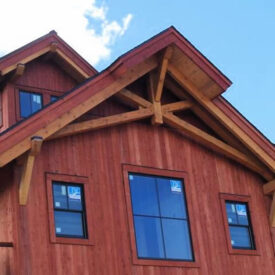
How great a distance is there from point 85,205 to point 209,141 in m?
4.24

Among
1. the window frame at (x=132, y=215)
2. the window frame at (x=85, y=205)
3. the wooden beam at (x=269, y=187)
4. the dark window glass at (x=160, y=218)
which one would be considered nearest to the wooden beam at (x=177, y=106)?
the window frame at (x=132, y=215)

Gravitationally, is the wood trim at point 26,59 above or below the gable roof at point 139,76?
above

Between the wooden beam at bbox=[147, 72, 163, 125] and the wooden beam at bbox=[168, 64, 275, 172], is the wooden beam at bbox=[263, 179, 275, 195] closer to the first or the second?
the wooden beam at bbox=[168, 64, 275, 172]

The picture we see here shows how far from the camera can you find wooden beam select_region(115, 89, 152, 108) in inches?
720

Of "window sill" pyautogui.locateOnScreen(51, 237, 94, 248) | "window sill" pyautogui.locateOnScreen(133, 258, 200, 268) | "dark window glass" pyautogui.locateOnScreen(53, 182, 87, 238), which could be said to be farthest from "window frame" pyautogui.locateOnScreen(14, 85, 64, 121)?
"window sill" pyautogui.locateOnScreen(133, 258, 200, 268)

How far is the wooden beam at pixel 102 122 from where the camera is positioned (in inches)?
669

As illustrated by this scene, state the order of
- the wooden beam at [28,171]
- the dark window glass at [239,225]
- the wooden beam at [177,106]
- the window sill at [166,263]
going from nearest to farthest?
the wooden beam at [28,171] < the window sill at [166,263] < the dark window glass at [239,225] < the wooden beam at [177,106]

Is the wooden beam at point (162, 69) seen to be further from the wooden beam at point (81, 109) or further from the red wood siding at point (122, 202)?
the red wood siding at point (122, 202)

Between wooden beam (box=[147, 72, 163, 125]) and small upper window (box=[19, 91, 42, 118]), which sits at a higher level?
small upper window (box=[19, 91, 42, 118])

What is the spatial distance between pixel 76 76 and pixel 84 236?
7196 millimetres

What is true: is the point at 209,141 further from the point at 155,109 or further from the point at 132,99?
the point at 132,99

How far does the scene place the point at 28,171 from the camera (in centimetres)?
1576

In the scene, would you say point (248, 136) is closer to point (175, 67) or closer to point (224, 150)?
point (224, 150)

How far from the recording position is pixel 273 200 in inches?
770
